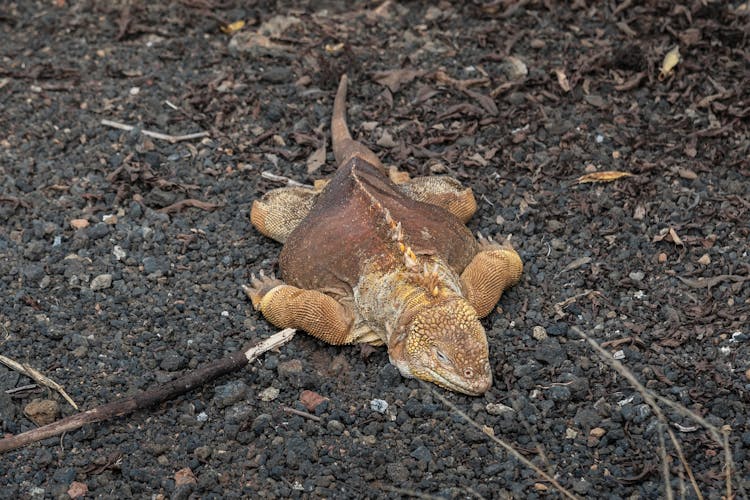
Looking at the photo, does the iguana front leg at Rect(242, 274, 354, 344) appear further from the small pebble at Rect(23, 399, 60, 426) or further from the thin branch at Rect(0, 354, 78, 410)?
the small pebble at Rect(23, 399, 60, 426)

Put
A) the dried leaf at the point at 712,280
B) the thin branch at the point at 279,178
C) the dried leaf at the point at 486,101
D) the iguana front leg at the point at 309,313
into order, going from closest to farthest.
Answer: the iguana front leg at the point at 309,313, the dried leaf at the point at 712,280, the thin branch at the point at 279,178, the dried leaf at the point at 486,101

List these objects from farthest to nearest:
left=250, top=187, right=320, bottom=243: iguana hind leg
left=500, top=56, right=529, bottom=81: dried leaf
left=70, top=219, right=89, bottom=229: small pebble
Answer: left=500, top=56, right=529, bottom=81: dried leaf, left=70, top=219, right=89, bottom=229: small pebble, left=250, top=187, right=320, bottom=243: iguana hind leg

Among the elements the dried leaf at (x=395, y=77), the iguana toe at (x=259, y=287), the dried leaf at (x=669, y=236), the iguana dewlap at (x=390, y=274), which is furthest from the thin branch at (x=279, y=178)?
the dried leaf at (x=669, y=236)

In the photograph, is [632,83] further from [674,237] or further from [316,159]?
[316,159]

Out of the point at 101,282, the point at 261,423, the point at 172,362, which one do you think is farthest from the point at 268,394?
the point at 101,282

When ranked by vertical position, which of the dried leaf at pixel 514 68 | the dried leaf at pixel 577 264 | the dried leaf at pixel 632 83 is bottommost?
the dried leaf at pixel 577 264

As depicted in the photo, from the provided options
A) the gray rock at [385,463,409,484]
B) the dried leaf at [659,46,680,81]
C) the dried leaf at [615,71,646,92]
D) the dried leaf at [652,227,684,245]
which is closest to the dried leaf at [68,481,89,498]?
the gray rock at [385,463,409,484]

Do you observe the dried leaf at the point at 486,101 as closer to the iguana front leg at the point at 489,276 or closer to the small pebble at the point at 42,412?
the iguana front leg at the point at 489,276
